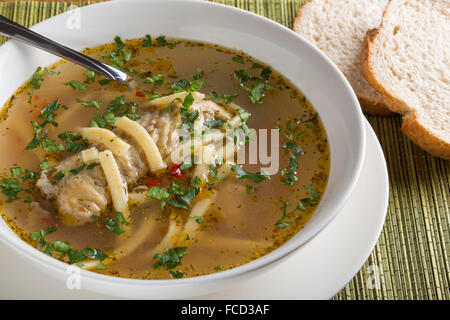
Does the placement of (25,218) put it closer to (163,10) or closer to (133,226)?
(133,226)

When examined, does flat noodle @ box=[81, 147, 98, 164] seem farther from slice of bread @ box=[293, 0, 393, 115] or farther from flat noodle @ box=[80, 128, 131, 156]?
slice of bread @ box=[293, 0, 393, 115]

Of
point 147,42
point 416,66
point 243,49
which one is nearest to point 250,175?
point 243,49

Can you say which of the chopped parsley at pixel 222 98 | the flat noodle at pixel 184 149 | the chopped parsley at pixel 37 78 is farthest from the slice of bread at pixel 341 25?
the chopped parsley at pixel 37 78

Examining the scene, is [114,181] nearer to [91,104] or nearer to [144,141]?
[144,141]

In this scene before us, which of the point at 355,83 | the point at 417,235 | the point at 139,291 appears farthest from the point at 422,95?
the point at 139,291

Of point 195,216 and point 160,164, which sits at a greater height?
point 160,164

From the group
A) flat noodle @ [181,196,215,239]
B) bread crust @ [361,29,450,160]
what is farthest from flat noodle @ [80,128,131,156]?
bread crust @ [361,29,450,160]
